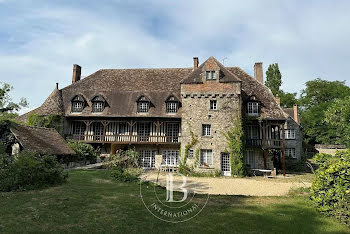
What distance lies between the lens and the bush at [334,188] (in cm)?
710

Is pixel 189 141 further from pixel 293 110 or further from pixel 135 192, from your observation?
pixel 293 110

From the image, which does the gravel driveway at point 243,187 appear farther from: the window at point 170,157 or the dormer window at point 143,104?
the dormer window at point 143,104

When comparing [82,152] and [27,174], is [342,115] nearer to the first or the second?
[27,174]

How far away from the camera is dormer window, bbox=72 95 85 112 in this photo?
2295cm

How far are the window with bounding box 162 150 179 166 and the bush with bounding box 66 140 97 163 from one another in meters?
6.41

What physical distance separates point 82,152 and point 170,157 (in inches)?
303

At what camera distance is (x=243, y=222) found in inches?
267

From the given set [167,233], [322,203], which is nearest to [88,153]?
[167,233]

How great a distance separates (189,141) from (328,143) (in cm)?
3249

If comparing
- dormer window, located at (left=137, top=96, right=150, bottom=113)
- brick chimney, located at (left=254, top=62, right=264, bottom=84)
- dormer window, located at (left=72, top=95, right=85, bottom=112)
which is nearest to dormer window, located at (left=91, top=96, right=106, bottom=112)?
dormer window, located at (left=72, top=95, right=85, bottom=112)

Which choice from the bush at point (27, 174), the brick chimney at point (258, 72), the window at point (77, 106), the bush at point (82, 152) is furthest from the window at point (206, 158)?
the window at point (77, 106)

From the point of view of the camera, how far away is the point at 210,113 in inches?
773

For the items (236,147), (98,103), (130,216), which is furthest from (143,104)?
(130,216)

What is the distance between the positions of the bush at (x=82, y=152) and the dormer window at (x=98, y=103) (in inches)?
144
